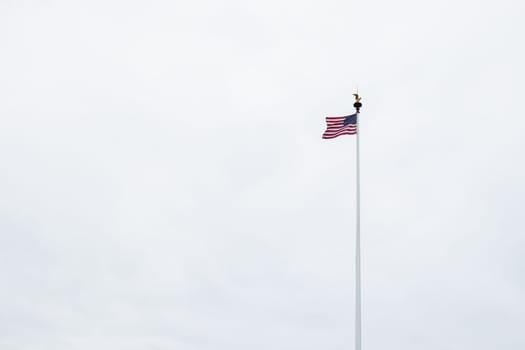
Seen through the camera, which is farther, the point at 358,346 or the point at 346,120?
the point at 346,120

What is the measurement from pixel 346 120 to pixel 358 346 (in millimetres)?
11146

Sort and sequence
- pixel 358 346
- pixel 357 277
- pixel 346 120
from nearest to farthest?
pixel 358 346 → pixel 357 277 → pixel 346 120

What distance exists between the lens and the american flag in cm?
2409

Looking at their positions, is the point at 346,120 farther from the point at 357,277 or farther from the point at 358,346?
the point at 358,346

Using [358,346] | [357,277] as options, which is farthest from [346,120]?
[358,346]

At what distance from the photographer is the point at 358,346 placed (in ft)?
58.8

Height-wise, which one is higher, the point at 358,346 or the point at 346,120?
the point at 346,120

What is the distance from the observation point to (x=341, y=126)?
81.9 ft

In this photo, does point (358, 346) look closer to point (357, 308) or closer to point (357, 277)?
point (357, 308)

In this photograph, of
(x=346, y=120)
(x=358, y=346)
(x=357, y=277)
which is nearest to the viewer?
(x=358, y=346)

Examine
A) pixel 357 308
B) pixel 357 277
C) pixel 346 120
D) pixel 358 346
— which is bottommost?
pixel 358 346

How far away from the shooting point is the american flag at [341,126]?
24094 mm

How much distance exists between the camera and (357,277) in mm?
19594

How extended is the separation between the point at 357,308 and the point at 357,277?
124 centimetres
